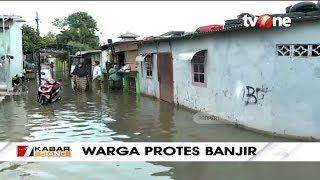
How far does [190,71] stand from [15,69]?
14.4 meters

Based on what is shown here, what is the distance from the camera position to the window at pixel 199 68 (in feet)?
39.9

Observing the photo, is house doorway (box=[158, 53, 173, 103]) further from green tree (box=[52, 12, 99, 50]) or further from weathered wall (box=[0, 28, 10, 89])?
green tree (box=[52, 12, 99, 50])

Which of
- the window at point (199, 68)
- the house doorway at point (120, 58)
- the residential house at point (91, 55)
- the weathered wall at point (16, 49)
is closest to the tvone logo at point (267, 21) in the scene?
the window at point (199, 68)

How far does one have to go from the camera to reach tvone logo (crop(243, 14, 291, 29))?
8.02m

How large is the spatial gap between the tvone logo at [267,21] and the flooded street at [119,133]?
2.41 metres

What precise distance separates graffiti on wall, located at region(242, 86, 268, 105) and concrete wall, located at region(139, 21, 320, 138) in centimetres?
2

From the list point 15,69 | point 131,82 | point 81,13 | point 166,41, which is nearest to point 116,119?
point 166,41

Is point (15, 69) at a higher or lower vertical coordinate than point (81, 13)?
lower

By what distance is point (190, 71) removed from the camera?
13.1 metres

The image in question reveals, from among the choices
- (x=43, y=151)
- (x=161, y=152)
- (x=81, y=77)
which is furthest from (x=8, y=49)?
(x=161, y=152)

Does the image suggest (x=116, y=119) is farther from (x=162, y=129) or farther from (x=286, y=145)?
(x=286, y=145)

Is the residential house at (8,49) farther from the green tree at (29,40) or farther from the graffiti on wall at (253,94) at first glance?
the graffiti on wall at (253,94)

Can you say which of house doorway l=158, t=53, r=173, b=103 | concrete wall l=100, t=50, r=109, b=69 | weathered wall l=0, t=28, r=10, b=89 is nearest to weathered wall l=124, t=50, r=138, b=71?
house doorway l=158, t=53, r=173, b=103

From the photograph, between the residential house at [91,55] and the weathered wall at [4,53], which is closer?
the weathered wall at [4,53]
